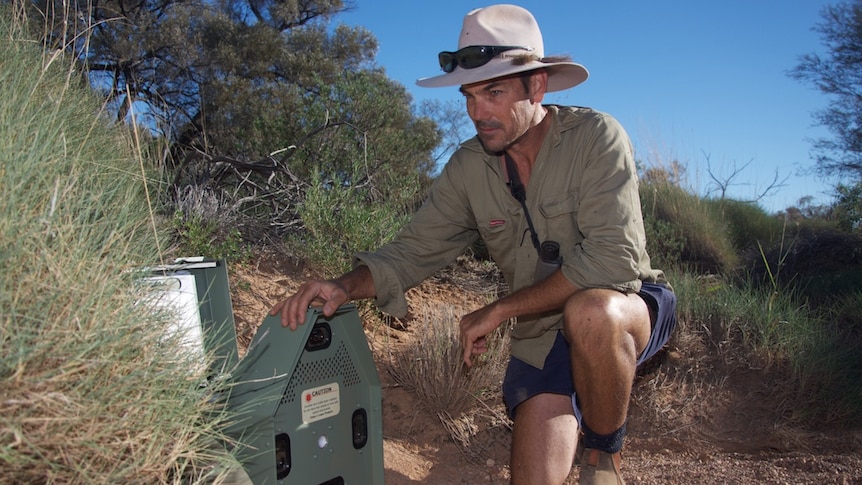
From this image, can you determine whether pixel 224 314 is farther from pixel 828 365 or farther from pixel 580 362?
pixel 828 365

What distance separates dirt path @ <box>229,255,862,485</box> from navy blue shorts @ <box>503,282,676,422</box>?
763mm

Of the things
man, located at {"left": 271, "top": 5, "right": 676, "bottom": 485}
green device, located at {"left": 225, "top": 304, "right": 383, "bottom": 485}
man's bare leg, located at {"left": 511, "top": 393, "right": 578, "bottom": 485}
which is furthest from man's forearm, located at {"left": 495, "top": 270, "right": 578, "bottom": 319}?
green device, located at {"left": 225, "top": 304, "right": 383, "bottom": 485}

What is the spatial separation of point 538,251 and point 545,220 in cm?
15

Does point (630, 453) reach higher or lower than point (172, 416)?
lower

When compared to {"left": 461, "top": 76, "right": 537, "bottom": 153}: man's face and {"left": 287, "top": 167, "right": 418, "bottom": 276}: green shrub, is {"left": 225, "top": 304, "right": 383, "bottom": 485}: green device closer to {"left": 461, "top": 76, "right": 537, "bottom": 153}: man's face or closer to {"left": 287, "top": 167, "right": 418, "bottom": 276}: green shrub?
{"left": 461, "top": 76, "right": 537, "bottom": 153}: man's face

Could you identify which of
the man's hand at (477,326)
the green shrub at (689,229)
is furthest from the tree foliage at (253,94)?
the green shrub at (689,229)

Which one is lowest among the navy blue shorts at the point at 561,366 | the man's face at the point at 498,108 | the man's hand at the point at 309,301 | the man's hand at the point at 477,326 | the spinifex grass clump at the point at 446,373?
the spinifex grass clump at the point at 446,373

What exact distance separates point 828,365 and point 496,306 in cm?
282

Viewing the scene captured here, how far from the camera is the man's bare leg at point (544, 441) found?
108 inches

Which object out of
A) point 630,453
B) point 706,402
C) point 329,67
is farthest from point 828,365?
point 329,67

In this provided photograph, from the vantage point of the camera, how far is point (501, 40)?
2943 millimetres

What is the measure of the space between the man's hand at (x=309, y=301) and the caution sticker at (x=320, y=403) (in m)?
0.24

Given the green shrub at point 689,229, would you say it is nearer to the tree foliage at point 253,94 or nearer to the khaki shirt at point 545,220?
the tree foliage at point 253,94

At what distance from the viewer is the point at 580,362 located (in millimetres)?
2562
